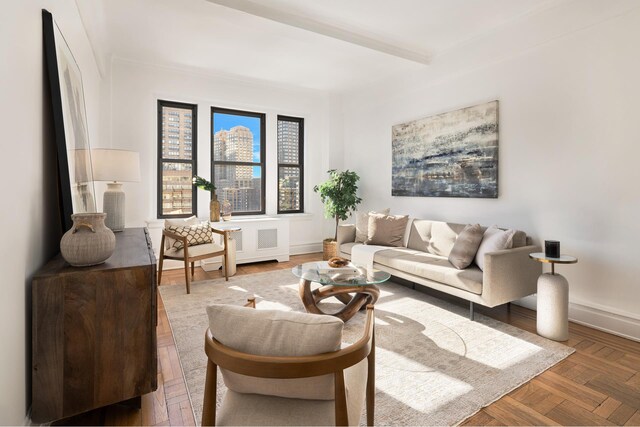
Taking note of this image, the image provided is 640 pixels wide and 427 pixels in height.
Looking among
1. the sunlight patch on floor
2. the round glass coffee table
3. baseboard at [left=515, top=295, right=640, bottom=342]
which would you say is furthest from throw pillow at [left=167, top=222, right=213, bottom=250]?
baseboard at [left=515, top=295, right=640, bottom=342]

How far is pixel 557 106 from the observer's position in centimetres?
323

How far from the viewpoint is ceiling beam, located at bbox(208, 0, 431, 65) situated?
3.21 metres

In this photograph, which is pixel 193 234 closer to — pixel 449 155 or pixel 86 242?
pixel 86 242

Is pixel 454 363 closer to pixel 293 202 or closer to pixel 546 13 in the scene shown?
pixel 546 13

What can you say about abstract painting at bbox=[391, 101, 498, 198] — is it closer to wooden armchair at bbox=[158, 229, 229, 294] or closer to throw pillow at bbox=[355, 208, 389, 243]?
throw pillow at bbox=[355, 208, 389, 243]

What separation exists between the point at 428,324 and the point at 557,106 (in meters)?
2.40

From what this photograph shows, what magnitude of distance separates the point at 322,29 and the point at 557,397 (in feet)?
12.3

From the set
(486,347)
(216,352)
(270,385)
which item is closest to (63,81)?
(216,352)

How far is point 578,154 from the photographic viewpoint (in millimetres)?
3084

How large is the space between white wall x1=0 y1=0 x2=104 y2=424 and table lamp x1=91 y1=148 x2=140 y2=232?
102cm

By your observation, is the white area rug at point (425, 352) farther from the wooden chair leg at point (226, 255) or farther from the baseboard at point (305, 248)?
the baseboard at point (305, 248)

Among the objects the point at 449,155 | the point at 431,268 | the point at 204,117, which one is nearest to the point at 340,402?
the point at 431,268

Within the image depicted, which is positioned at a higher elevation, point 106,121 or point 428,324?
point 106,121

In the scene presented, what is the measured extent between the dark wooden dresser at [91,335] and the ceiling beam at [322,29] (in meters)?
2.64
